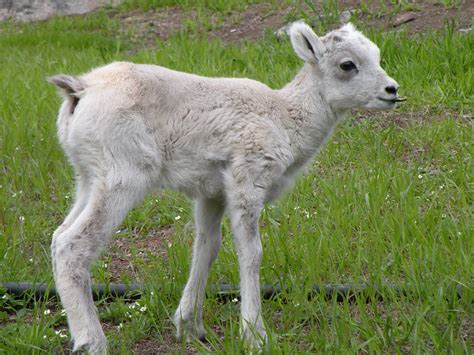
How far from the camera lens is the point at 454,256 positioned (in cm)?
507

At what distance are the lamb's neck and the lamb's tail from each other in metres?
1.27

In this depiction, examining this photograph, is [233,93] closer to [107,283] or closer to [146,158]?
[146,158]

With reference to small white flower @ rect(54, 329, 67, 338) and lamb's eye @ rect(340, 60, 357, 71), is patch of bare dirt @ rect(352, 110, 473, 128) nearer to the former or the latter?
lamb's eye @ rect(340, 60, 357, 71)

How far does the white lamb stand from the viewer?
4.50 m

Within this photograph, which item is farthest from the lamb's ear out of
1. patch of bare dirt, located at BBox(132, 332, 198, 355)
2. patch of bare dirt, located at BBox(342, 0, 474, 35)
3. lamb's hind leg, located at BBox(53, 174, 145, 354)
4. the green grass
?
patch of bare dirt, located at BBox(342, 0, 474, 35)

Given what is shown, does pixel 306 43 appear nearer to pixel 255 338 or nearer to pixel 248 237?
pixel 248 237

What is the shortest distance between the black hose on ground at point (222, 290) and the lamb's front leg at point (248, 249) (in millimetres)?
423

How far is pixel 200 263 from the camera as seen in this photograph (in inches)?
203

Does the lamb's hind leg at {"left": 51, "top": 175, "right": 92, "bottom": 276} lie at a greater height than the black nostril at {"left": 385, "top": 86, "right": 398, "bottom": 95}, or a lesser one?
lesser

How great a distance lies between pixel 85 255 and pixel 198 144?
0.94 meters

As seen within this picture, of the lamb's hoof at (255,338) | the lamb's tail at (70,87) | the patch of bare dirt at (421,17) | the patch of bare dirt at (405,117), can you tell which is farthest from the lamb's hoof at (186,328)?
the patch of bare dirt at (421,17)

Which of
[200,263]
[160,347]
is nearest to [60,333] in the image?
[160,347]

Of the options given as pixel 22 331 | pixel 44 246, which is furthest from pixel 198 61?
pixel 22 331

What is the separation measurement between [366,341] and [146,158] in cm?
151
